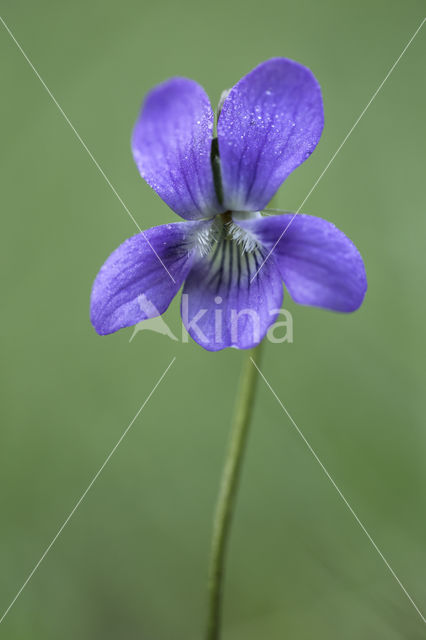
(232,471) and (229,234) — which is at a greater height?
(229,234)

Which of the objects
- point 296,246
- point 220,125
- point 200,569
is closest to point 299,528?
point 200,569

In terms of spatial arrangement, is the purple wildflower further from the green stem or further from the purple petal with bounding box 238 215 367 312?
the green stem

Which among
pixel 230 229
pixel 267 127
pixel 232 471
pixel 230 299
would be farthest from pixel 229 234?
pixel 232 471

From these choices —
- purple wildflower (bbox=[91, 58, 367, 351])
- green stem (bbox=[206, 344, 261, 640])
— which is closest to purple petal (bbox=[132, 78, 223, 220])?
purple wildflower (bbox=[91, 58, 367, 351])

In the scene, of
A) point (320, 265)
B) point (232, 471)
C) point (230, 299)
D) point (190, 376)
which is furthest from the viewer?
point (190, 376)

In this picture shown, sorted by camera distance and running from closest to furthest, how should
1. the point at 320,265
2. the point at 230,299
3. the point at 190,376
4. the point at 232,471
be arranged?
the point at 320,265 < the point at 230,299 < the point at 232,471 < the point at 190,376

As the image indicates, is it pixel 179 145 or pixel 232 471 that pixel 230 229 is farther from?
pixel 232 471

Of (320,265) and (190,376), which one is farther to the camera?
(190,376)

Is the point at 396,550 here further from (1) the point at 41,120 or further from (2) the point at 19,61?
(2) the point at 19,61

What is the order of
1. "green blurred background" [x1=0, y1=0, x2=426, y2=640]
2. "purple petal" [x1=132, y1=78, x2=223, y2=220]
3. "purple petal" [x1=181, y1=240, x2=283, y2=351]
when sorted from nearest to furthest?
"purple petal" [x1=132, y1=78, x2=223, y2=220] → "purple petal" [x1=181, y1=240, x2=283, y2=351] → "green blurred background" [x1=0, y1=0, x2=426, y2=640]
